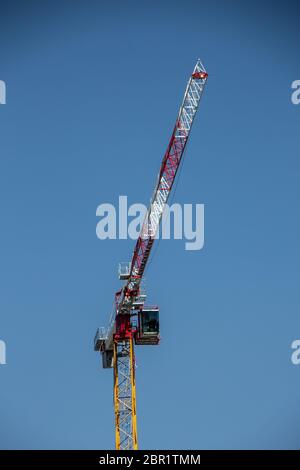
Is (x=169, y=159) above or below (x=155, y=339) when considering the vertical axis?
above

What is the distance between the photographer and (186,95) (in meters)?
187
